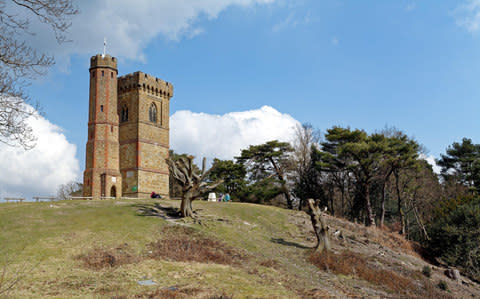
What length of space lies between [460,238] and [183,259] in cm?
2365

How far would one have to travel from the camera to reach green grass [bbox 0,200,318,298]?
14.5m

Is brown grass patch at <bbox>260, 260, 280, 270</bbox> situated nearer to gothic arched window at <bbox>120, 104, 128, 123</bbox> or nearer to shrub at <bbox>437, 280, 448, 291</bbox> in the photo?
shrub at <bbox>437, 280, 448, 291</bbox>

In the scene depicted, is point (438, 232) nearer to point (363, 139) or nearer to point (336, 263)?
point (363, 139)

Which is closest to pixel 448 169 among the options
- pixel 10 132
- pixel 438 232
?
pixel 438 232

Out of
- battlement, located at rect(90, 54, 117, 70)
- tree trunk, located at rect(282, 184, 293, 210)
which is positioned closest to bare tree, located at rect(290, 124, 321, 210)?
→ tree trunk, located at rect(282, 184, 293, 210)

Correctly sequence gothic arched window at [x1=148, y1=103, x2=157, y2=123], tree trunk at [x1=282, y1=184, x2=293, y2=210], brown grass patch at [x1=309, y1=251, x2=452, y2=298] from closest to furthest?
brown grass patch at [x1=309, y1=251, x2=452, y2=298] < tree trunk at [x1=282, y1=184, x2=293, y2=210] < gothic arched window at [x1=148, y1=103, x2=157, y2=123]

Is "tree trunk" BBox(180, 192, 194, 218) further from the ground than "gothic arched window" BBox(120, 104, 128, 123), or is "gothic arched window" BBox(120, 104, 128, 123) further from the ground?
"gothic arched window" BBox(120, 104, 128, 123)

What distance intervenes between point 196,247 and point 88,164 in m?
27.3

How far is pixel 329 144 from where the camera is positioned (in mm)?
51062

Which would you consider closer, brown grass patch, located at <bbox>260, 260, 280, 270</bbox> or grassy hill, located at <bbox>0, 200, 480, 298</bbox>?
grassy hill, located at <bbox>0, 200, 480, 298</bbox>

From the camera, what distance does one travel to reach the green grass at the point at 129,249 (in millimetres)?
14547

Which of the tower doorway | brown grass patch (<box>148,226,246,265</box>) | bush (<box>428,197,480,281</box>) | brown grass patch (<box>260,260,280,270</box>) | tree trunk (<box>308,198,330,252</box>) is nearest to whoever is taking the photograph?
brown grass patch (<box>148,226,246,265</box>)

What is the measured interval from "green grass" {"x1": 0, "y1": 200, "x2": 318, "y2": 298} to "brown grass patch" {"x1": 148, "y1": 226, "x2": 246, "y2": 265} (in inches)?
20.7

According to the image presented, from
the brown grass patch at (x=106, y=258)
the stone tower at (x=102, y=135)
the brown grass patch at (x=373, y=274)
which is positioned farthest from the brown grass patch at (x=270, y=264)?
the stone tower at (x=102, y=135)
